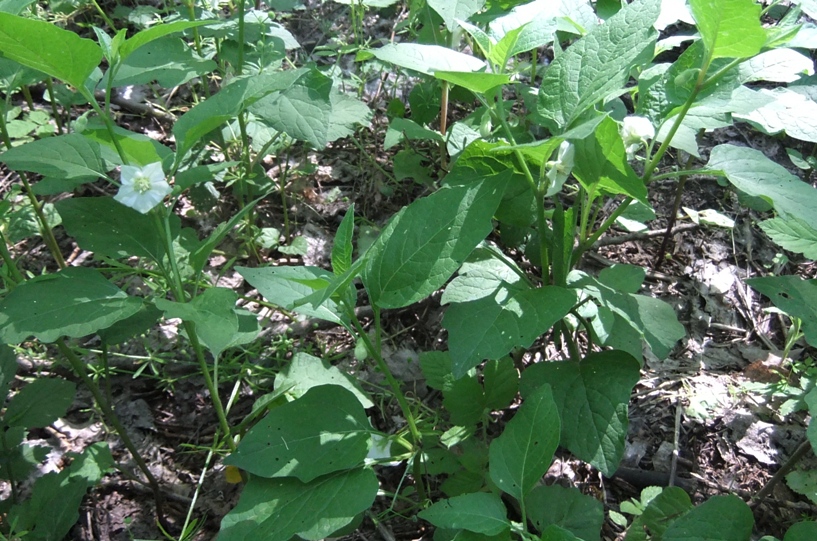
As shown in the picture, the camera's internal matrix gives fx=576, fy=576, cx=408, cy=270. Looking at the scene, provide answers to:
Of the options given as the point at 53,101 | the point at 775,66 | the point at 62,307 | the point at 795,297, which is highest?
the point at 775,66

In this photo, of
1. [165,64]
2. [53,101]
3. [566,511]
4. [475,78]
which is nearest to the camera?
[475,78]

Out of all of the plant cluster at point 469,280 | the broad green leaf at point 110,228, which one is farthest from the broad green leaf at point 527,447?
the broad green leaf at point 110,228

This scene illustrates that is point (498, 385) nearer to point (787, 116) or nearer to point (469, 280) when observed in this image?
point (469, 280)

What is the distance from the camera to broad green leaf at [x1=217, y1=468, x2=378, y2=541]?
1.41 meters

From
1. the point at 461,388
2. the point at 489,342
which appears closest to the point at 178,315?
the point at 489,342

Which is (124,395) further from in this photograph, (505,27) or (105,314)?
(505,27)

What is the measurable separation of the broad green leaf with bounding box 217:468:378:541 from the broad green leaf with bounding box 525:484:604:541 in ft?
1.52

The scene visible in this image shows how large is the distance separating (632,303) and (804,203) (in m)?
0.49

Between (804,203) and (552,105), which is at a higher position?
(552,105)

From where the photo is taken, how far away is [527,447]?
1475mm

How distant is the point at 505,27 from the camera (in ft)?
5.26

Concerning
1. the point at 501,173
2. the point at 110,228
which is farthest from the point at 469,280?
the point at 110,228

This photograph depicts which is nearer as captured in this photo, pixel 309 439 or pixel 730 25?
pixel 730 25

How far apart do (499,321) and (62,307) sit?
1109mm
